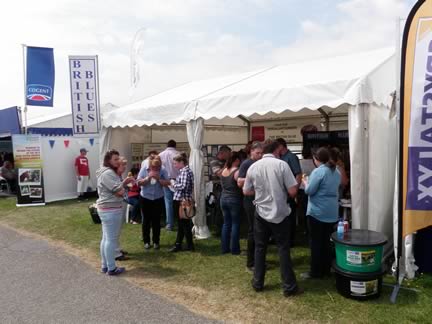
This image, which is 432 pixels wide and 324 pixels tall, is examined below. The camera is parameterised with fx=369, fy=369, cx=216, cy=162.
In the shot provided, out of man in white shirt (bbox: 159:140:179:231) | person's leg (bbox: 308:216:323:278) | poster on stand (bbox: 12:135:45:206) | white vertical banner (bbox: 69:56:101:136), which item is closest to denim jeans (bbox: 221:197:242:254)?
person's leg (bbox: 308:216:323:278)

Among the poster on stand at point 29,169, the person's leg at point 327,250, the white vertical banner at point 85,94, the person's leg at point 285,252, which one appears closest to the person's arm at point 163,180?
the person's leg at point 285,252

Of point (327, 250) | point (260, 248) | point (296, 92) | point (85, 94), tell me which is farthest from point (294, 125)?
point (260, 248)

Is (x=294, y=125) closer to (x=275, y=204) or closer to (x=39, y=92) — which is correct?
(x=275, y=204)

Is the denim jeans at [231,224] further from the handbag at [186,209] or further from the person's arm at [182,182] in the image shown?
the person's arm at [182,182]

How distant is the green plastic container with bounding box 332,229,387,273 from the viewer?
346cm

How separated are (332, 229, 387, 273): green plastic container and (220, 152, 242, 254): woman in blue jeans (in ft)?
4.99

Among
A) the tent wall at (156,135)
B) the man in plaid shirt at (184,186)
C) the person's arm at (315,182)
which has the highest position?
the tent wall at (156,135)

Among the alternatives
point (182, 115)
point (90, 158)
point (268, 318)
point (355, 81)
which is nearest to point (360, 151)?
point (355, 81)

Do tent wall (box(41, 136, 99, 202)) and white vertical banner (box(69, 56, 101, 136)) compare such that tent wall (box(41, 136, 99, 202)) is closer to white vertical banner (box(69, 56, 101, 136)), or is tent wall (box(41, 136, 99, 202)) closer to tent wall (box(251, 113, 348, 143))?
white vertical banner (box(69, 56, 101, 136))

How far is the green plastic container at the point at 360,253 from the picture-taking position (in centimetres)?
346

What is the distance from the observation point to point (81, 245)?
19.2 ft

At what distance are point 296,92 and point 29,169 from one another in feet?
27.5

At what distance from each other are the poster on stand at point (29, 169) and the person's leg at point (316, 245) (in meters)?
8.58

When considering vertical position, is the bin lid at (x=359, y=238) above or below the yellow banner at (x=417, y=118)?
below
